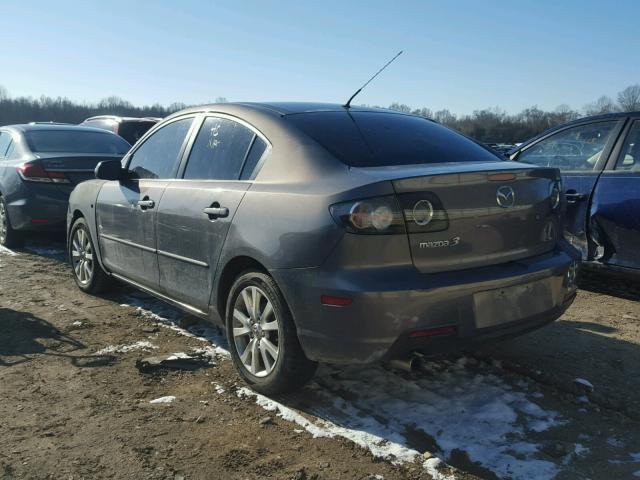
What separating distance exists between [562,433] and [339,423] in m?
1.09

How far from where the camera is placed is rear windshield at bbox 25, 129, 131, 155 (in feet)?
24.9

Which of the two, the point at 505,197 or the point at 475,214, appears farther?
the point at 505,197

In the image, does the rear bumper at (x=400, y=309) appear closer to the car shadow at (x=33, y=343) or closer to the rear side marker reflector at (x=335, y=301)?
the rear side marker reflector at (x=335, y=301)

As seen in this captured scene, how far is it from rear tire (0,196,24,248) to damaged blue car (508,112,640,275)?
643 centimetres

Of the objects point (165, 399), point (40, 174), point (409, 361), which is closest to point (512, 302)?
point (409, 361)

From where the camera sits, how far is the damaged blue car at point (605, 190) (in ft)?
15.6

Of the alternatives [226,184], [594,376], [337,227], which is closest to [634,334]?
[594,376]

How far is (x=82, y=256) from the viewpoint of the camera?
18.2ft

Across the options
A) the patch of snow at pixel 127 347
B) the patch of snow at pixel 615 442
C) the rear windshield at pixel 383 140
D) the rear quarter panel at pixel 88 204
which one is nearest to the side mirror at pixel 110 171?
the rear quarter panel at pixel 88 204

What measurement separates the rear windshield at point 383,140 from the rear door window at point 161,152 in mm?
1103

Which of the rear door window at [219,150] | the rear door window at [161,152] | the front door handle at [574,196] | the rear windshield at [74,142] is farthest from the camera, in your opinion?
the rear windshield at [74,142]

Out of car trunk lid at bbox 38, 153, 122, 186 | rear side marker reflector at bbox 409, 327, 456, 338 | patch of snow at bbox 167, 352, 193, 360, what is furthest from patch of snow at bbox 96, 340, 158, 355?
car trunk lid at bbox 38, 153, 122, 186

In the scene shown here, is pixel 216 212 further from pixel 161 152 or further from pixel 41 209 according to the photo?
pixel 41 209

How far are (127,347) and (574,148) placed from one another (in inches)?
166
